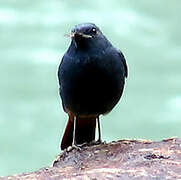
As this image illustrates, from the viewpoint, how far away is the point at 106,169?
3160 millimetres

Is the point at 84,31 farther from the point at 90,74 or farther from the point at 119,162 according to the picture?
the point at 119,162

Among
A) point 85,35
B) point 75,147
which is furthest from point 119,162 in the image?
point 85,35

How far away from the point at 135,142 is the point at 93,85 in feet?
1.43

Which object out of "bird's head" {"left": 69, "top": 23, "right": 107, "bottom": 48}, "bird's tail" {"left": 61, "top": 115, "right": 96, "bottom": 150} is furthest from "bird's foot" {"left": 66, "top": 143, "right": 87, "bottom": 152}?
"bird's head" {"left": 69, "top": 23, "right": 107, "bottom": 48}

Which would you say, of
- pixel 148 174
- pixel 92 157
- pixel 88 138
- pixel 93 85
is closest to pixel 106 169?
pixel 148 174

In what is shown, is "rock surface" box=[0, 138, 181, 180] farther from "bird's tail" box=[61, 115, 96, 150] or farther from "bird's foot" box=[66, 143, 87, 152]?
"bird's tail" box=[61, 115, 96, 150]

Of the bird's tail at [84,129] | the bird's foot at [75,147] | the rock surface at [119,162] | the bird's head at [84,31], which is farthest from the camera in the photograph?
the bird's tail at [84,129]

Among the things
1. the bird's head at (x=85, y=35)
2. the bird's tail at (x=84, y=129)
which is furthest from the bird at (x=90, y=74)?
the bird's tail at (x=84, y=129)

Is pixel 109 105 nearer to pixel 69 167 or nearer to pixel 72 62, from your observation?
pixel 72 62

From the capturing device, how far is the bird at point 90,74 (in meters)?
4.04

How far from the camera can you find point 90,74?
13.3ft

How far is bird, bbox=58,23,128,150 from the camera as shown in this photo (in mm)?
4043

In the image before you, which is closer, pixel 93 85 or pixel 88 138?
pixel 93 85

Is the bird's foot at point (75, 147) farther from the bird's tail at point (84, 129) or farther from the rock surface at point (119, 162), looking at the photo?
the bird's tail at point (84, 129)
